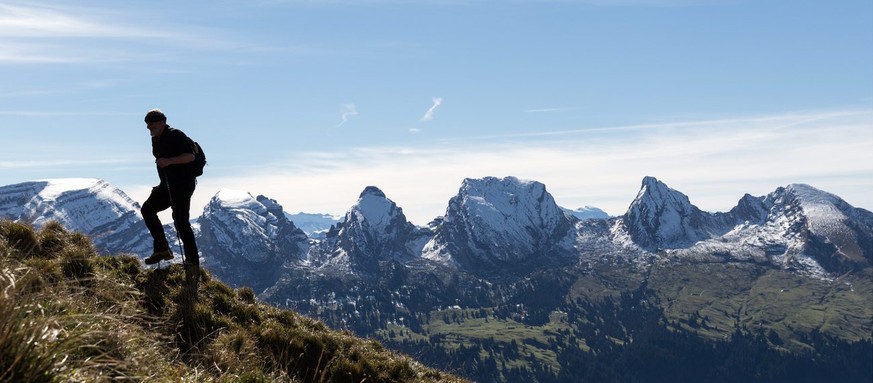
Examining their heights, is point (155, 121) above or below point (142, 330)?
above

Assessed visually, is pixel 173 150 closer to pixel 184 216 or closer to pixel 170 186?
pixel 170 186

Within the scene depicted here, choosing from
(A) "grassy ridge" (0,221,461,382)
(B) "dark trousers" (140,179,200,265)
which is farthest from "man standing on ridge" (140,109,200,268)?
(A) "grassy ridge" (0,221,461,382)

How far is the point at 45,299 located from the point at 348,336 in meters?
11.8

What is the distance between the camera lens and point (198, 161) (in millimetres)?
19453

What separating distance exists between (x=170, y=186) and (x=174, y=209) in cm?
74

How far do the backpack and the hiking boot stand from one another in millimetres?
2399

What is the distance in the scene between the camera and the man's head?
59.3 ft

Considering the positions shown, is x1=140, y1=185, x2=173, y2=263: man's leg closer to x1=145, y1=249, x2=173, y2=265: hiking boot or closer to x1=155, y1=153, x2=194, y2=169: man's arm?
x1=145, y1=249, x2=173, y2=265: hiking boot

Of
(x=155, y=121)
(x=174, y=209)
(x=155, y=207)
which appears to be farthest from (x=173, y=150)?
(x=155, y=207)

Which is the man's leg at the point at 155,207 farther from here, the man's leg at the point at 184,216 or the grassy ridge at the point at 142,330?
the grassy ridge at the point at 142,330

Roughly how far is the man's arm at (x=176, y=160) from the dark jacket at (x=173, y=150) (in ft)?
0.68

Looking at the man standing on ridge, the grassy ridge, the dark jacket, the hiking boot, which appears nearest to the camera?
→ the grassy ridge

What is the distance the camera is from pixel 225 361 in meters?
13.3

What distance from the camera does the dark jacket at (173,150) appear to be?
18531mm
